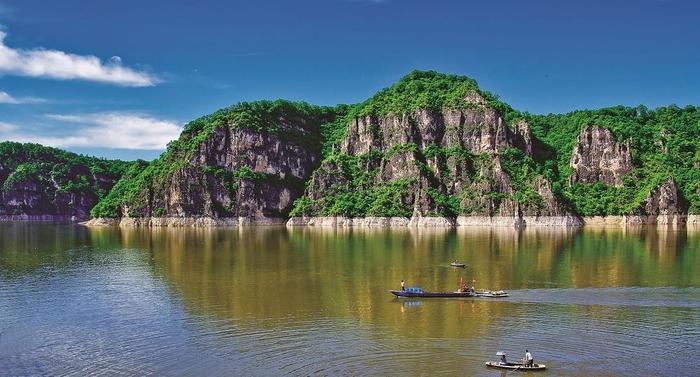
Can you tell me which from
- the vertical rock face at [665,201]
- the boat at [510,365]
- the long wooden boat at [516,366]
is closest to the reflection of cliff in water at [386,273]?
the boat at [510,365]

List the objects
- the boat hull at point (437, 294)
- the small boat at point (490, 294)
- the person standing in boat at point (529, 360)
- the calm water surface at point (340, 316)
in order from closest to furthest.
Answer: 1. the person standing in boat at point (529, 360)
2. the calm water surface at point (340, 316)
3. the boat hull at point (437, 294)
4. the small boat at point (490, 294)

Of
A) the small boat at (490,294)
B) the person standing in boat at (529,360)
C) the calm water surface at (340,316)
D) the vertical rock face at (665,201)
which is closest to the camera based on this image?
the person standing in boat at (529,360)

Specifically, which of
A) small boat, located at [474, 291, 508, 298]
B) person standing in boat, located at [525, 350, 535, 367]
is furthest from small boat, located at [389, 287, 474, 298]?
person standing in boat, located at [525, 350, 535, 367]

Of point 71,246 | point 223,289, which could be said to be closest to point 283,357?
point 223,289

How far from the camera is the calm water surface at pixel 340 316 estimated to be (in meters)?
38.6

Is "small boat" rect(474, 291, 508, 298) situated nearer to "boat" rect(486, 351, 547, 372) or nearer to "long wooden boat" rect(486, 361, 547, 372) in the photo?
"boat" rect(486, 351, 547, 372)

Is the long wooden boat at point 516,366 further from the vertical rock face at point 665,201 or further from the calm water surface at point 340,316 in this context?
the vertical rock face at point 665,201

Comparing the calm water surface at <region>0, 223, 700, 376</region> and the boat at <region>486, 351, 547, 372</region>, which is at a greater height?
the calm water surface at <region>0, 223, 700, 376</region>

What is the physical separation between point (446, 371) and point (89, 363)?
20.2m

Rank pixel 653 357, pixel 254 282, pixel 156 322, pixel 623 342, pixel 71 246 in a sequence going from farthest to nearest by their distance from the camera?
pixel 71 246, pixel 254 282, pixel 156 322, pixel 623 342, pixel 653 357

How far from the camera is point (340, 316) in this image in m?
50.2

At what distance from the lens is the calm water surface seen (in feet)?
127

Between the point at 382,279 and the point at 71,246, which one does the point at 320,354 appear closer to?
the point at 382,279

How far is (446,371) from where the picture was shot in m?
36.5
